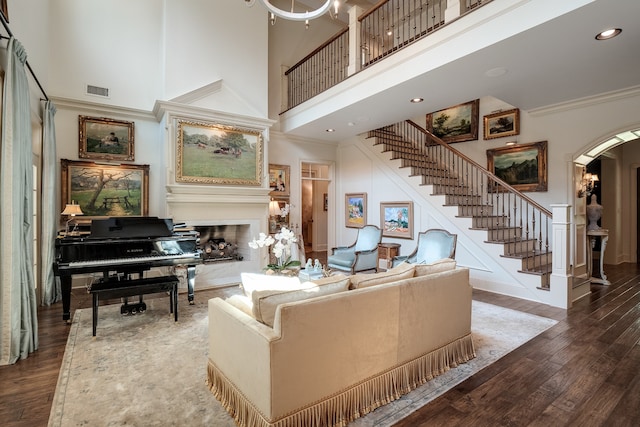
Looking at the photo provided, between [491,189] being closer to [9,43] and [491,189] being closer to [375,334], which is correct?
[375,334]

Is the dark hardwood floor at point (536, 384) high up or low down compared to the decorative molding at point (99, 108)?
down

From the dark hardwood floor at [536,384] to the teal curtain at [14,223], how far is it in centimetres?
26

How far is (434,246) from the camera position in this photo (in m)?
5.29

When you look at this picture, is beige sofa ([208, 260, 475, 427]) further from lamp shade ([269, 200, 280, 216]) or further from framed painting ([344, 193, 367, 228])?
framed painting ([344, 193, 367, 228])

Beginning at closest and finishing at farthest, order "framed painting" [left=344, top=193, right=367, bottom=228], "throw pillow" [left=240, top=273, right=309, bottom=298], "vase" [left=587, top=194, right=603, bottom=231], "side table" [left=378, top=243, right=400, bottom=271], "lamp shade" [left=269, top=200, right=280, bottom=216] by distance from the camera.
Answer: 1. "throw pillow" [left=240, top=273, right=309, bottom=298]
2. "vase" [left=587, top=194, right=603, bottom=231]
3. "side table" [left=378, top=243, right=400, bottom=271]
4. "lamp shade" [left=269, top=200, right=280, bottom=216]
5. "framed painting" [left=344, top=193, right=367, bottom=228]

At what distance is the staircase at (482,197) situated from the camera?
5.33 meters

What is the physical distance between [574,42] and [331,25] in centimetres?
650

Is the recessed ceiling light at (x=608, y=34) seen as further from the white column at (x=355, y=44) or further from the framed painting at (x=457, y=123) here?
the framed painting at (x=457, y=123)

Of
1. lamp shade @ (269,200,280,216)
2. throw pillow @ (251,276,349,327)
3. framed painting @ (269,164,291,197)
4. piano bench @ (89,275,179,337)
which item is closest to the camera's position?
throw pillow @ (251,276,349,327)

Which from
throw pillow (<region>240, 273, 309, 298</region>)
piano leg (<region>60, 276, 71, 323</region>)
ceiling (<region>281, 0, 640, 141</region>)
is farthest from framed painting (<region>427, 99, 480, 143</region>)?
piano leg (<region>60, 276, 71, 323</region>)

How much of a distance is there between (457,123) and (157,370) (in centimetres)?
735

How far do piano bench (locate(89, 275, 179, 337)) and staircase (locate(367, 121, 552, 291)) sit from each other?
192 inches

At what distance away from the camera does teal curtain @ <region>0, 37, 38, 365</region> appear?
2801 millimetres

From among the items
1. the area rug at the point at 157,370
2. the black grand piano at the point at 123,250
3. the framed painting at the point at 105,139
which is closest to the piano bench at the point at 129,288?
the black grand piano at the point at 123,250
